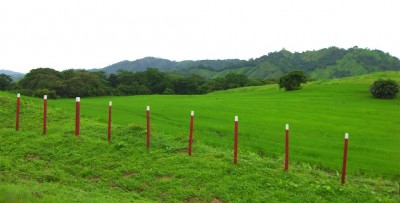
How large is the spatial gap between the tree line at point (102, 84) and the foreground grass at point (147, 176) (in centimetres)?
6438

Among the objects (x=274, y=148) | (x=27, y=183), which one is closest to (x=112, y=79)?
(x=274, y=148)

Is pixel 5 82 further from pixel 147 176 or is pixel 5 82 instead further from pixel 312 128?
pixel 147 176

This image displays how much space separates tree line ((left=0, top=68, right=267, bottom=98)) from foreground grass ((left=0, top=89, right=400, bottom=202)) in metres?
64.4

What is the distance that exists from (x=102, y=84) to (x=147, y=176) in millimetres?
91618

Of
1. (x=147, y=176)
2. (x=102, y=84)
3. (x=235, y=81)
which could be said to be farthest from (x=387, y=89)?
(x=102, y=84)

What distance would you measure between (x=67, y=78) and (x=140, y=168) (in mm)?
87946

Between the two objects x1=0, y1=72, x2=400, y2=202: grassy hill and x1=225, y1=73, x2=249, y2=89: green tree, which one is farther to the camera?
x1=225, y1=73, x2=249, y2=89: green tree

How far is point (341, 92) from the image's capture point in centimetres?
5697

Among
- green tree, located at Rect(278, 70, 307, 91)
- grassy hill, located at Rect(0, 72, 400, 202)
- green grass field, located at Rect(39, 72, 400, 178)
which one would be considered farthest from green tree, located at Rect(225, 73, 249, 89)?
grassy hill, located at Rect(0, 72, 400, 202)

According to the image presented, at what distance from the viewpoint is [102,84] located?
99188 mm

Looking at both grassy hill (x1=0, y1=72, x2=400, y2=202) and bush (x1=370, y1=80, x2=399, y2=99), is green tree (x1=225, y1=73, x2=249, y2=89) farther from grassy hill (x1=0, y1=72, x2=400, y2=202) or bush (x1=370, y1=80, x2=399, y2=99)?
grassy hill (x1=0, y1=72, x2=400, y2=202)

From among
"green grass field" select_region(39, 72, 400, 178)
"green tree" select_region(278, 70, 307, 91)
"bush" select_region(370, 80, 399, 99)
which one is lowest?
"green grass field" select_region(39, 72, 400, 178)

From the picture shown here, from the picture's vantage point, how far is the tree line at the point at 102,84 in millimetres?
84694

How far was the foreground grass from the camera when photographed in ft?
32.1
